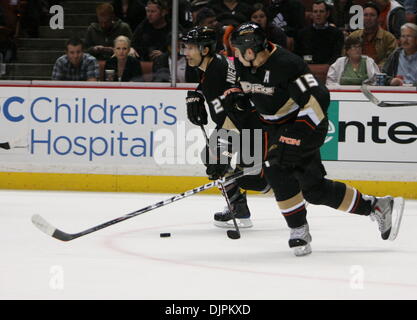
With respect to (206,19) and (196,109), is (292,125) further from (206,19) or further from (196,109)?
(206,19)

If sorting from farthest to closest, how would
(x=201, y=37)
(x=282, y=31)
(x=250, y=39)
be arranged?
1. (x=282, y=31)
2. (x=201, y=37)
3. (x=250, y=39)

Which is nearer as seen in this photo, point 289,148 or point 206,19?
point 289,148

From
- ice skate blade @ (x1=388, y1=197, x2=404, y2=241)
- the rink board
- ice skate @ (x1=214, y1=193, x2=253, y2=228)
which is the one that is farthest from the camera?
the rink board

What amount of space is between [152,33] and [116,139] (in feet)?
2.92

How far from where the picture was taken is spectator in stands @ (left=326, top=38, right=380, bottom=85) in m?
6.83

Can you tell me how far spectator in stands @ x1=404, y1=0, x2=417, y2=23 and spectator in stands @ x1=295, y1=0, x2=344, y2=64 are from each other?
535 mm

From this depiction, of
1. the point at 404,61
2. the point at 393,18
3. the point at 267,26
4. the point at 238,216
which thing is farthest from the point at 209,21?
the point at 238,216

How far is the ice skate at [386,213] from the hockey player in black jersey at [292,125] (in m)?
0.02

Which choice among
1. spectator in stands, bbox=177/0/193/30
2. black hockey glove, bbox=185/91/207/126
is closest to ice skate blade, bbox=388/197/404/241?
black hockey glove, bbox=185/91/207/126

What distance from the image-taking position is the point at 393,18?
6867 mm

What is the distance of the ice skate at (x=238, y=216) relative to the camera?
5348mm

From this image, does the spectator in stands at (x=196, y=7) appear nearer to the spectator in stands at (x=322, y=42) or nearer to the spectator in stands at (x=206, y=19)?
the spectator in stands at (x=206, y=19)

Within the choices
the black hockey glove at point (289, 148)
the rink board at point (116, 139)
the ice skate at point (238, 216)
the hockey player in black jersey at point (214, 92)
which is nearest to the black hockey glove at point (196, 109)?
the hockey player in black jersey at point (214, 92)

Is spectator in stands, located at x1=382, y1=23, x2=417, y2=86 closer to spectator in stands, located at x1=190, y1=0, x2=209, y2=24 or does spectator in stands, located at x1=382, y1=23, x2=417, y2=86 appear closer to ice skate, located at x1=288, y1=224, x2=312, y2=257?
spectator in stands, located at x1=190, y1=0, x2=209, y2=24
